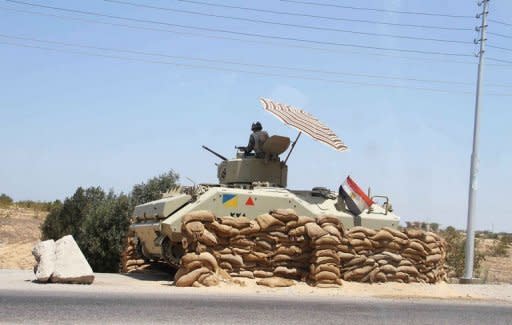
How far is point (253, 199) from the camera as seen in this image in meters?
15.7

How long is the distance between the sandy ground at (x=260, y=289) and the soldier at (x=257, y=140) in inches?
148

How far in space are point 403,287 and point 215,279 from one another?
4.57 m

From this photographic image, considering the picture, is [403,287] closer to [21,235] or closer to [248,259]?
[248,259]

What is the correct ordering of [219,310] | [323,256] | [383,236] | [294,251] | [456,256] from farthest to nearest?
[456,256], [383,236], [294,251], [323,256], [219,310]

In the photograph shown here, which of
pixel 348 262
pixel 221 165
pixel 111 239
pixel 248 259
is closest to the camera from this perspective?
pixel 248 259

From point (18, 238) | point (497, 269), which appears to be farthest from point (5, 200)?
point (497, 269)

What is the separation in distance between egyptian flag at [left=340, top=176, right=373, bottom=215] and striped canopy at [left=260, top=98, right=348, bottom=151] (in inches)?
43.7

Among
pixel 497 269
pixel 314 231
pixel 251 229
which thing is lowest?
pixel 497 269

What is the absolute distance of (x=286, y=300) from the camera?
40.7 ft

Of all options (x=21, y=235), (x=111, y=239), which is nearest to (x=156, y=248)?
(x=111, y=239)

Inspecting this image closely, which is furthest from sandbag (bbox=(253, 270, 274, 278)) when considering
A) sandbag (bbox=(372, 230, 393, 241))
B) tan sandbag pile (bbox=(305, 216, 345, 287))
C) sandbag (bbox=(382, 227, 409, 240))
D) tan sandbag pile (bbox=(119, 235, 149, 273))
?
tan sandbag pile (bbox=(119, 235, 149, 273))

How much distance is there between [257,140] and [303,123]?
58.2 inches

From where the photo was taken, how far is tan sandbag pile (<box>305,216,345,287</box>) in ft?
49.5

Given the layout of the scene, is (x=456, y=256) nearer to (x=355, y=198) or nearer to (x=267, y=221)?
(x=355, y=198)
